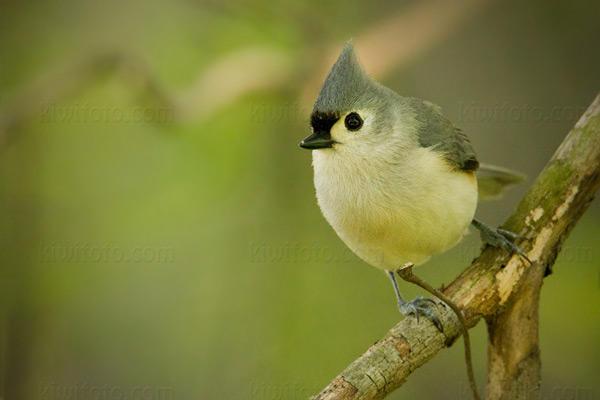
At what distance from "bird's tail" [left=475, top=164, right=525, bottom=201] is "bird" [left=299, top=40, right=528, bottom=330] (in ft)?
1.35

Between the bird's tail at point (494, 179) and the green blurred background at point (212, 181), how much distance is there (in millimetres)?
447

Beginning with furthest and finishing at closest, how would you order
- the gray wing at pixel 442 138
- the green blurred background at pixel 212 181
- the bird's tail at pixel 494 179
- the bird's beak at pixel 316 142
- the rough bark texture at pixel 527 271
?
the green blurred background at pixel 212 181 → the bird's tail at pixel 494 179 → the gray wing at pixel 442 138 → the rough bark texture at pixel 527 271 → the bird's beak at pixel 316 142

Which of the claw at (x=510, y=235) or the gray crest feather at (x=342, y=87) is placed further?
the claw at (x=510, y=235)

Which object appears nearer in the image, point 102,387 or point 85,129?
point 102,387

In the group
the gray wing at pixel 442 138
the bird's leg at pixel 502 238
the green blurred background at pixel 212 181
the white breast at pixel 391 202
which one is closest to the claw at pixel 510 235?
the bird's leg at pixel 502 238

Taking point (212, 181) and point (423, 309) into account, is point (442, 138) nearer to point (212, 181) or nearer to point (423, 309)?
point (423, 309)

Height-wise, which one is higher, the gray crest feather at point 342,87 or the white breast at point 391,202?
the gray crest feather at point 342,87

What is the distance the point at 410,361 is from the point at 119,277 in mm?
2306

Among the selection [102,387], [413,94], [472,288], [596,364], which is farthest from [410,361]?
[102,387]

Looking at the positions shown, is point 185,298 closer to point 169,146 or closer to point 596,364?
point 169,146

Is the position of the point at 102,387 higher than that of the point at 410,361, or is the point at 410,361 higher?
the point at 410,361

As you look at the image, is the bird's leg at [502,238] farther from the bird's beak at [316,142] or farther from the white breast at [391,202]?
the bird's beak at [316,142]

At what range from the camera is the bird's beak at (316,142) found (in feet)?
5.95

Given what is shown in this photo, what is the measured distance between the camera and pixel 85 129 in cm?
368
